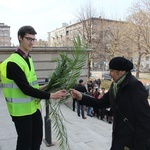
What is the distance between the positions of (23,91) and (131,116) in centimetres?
115

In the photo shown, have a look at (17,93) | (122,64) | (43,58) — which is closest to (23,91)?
(17,93)

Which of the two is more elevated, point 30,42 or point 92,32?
point 92,32

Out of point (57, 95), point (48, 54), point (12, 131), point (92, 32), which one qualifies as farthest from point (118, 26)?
point (57, 95)

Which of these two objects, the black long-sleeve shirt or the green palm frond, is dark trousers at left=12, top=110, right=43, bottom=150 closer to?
the green palm frond

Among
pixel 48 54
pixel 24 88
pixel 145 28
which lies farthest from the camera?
pixel 145 28

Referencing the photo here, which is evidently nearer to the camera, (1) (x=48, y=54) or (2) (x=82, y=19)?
(1) (x=48, y=54)

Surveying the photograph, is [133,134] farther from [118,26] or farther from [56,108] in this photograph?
[118,26]

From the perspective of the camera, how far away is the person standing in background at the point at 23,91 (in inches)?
84.8

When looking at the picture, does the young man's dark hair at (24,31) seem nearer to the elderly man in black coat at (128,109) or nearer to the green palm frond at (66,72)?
the green palm frond at (66,72)

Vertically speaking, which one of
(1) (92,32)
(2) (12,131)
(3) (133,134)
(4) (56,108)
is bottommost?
(2) (12,131)

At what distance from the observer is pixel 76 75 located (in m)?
2.39

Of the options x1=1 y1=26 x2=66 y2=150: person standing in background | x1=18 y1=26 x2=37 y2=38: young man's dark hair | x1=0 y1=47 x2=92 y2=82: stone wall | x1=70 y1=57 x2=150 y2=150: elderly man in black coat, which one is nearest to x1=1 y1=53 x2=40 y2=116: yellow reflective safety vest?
x1=1 y1=26 x2=66 y2=150: person standing in background

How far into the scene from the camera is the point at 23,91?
2.17m

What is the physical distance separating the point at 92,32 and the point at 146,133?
24083 mm
